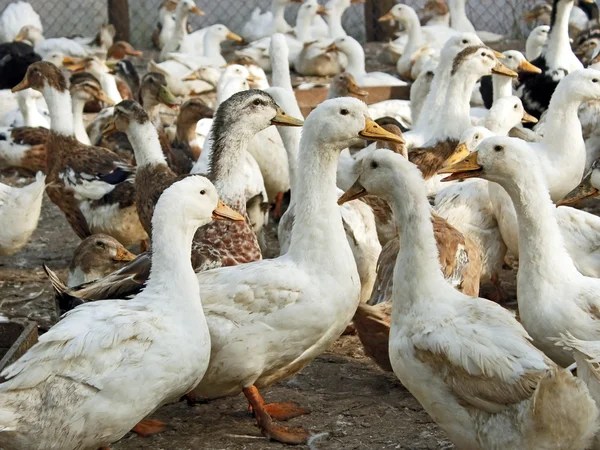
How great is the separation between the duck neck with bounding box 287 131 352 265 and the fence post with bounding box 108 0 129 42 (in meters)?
10.8

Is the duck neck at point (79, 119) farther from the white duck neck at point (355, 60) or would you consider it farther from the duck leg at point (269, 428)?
the duck leg at point (269, 428)

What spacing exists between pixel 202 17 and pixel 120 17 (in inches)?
81.6

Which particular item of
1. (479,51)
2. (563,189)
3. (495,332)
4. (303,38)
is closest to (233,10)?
(303,38)

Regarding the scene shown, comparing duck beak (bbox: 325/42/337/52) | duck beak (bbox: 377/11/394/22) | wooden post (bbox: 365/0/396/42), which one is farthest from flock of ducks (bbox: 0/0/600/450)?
wooden post (bbox: 365/0/396/42)

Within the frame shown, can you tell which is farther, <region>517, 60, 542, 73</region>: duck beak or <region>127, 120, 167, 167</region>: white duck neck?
<region>517, 60, 542, 73</region>: duck beak

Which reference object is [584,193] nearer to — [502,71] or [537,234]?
[537,234]

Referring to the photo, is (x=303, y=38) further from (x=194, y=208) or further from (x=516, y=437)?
(x=516, y=437)

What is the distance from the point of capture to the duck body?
150 inches

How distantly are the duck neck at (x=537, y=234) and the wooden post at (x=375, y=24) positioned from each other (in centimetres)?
1060

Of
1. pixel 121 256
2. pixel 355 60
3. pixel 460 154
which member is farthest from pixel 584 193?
pixel 355 60

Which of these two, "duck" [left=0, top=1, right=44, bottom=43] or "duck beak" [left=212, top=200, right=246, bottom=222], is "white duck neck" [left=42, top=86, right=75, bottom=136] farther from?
"duck" [left=0, top=1, right=44, bottom=43]

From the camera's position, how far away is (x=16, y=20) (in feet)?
50.2

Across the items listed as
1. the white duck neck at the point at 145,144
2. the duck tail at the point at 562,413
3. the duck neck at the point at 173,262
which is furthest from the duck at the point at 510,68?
the duck tail at the point at 562,413

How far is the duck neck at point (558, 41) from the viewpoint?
911 cm
